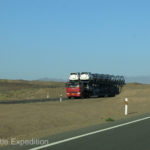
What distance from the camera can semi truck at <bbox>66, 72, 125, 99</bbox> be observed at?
50.8 meters

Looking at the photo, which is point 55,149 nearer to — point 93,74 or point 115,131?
point 115,131

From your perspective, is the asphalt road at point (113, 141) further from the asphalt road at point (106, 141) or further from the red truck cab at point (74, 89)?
the red truck cab at point (74, 89)

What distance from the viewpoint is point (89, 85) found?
5303cm

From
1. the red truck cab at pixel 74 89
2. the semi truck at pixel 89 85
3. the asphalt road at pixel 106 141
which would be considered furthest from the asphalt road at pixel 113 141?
the semi truck at pixel 89 85

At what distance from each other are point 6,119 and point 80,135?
619 centimetres

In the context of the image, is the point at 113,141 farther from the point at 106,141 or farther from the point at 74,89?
the point at 74,89

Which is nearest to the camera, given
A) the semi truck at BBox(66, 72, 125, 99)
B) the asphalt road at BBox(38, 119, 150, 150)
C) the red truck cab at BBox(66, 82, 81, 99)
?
the asphalt road at BBox(38, 119, 150, 150)

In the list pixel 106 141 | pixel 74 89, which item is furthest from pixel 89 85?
pixel 106 141

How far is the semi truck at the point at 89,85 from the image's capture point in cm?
5075

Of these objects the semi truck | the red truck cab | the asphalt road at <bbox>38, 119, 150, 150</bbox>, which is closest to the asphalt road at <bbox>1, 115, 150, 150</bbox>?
the asphalt road at <bbox>38, 119, 150, 150</bbox>

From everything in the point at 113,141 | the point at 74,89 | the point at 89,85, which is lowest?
the point at 113,141

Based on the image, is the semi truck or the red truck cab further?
the semi truck

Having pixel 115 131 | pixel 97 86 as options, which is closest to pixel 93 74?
pixel 97 86

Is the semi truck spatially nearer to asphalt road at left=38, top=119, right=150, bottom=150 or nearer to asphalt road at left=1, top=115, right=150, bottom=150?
asphalt road at left=1, top=115, right=150, bottom=150
